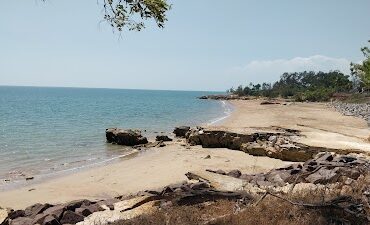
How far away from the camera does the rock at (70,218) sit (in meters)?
9.29

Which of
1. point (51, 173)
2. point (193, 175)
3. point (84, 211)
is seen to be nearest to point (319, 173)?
point (193, 175)

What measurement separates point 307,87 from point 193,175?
14568cm

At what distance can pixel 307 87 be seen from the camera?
152 m

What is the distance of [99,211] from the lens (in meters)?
9.96

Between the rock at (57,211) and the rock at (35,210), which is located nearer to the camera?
the rock at (57,211)

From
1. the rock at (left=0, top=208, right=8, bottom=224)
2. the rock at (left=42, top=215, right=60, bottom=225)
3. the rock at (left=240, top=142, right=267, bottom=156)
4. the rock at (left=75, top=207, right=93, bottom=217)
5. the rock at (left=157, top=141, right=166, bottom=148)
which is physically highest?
the rock at (left=42, top=215, right=60, bottom=225)

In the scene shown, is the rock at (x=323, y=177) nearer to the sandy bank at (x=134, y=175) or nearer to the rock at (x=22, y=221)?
the sandy bank at (x=134, y=175)

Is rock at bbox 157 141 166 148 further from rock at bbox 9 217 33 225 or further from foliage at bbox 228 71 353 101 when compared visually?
foliage at bbox 228 71 353 101

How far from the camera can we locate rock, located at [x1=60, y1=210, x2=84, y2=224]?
929 cm

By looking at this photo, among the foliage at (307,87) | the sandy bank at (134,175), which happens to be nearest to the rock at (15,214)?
the sandy bank at (134,175)

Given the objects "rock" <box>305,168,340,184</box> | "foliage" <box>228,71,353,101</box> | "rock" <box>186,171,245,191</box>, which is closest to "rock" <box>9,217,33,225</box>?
"rock" <box>186,171,245,191</box>

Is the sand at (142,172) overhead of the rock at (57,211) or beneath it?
beneath

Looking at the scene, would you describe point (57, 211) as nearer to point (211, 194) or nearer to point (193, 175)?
point (211, 194)

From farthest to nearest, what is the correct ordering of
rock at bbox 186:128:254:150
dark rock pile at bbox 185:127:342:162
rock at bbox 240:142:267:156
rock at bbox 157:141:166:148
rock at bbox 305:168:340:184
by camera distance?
1. rock at bbox 157:141:166:148
2. rock at bbox 186:128:254:150
3. rock at bbox 240:142:267:156
4. dark rock pile at bbox 185:127:342:162
5. rock at bbox 305:168:340:184
